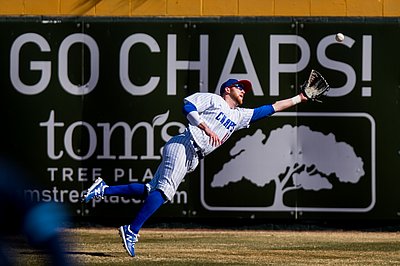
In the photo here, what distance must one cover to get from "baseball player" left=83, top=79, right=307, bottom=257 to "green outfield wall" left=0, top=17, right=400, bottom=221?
11.0 ft

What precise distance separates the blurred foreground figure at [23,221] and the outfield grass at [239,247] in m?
4.71

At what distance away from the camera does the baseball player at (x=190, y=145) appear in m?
9.14

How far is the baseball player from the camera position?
914 centimetres

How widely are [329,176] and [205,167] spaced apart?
60.7 inches

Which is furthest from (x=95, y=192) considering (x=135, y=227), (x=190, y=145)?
(x=190, y=145)

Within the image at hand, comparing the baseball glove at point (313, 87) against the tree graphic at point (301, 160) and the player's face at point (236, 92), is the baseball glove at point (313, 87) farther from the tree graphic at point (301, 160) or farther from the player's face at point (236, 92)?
the tree graphic at point (301, 160)

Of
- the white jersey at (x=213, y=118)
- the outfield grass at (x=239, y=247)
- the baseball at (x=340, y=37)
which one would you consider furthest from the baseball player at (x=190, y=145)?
the baseball at (x=340, y=37)

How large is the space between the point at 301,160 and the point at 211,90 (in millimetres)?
1407

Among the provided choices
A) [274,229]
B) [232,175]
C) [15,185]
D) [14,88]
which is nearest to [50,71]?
[14,88]

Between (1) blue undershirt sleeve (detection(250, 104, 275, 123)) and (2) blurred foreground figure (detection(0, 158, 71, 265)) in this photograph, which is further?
(1) blue undershirt sleeve (detection(250, 104, 275, 123))

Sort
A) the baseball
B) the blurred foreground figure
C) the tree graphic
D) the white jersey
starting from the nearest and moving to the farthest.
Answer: the blurred foreground figure
the white jersey
the baseball
the tree graphic

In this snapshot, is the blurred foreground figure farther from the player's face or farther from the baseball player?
the player's face

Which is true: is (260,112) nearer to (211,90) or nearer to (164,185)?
(164,185)

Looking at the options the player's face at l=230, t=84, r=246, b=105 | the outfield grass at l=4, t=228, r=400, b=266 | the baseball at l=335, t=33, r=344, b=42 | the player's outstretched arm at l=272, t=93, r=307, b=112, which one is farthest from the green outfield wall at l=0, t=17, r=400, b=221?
the player's face at l=230, t=84, r=246, b=105
